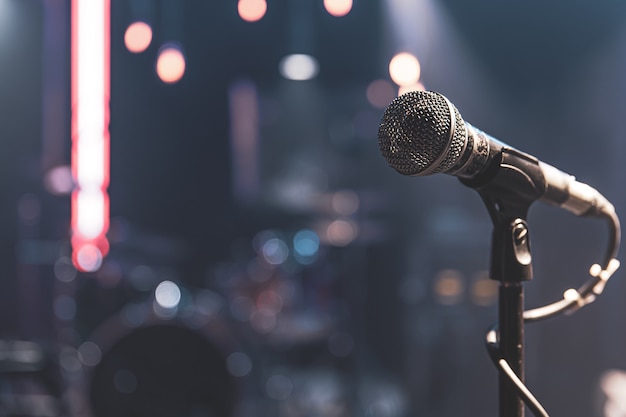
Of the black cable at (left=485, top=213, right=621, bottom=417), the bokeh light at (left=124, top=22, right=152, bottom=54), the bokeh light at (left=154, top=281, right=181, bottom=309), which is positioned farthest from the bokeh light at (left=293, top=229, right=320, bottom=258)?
the black cable at (left=485, top=213, right=621, bottom=417)

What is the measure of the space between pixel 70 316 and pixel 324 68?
7.55 feet

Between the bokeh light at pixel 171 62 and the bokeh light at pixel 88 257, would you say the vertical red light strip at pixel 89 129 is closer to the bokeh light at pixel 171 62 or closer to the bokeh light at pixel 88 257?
→ the bokeh light at pixel 88 257

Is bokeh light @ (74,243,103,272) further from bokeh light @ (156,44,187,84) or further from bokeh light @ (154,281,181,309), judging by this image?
bokeh light @ (156,44,187,84)

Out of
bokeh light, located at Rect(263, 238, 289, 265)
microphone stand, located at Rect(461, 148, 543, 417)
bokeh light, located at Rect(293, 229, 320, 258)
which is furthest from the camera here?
bokeh light, located at Rect(293, 229, 320, 258)

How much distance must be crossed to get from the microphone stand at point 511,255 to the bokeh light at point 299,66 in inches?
119

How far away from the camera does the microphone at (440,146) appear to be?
798 mm

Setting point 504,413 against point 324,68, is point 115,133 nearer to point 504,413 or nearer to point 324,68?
point 324,68

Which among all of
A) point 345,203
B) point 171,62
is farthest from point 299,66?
point 345,203

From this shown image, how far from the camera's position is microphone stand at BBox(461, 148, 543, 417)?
91 centimetres

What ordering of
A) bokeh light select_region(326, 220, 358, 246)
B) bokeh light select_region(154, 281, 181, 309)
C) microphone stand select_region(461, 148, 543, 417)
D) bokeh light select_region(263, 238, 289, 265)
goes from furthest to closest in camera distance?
bokeh light select_region(263, 238, 289, 265), bokeh light select_region(326, 220, 358, 246), bokeh light select_region(154, 281, 181, 309), microphone stand select_region(461, 148, 543, 417)

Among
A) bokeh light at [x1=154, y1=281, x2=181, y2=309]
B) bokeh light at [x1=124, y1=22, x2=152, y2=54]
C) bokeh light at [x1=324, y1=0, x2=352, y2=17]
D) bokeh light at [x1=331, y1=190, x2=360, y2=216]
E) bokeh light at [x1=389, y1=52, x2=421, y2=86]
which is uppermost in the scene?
bokeh light at [x1=324, y1=0, x2=352, y2=17]

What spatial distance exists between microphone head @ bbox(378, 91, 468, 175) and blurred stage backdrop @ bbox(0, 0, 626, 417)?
2025 millimetres

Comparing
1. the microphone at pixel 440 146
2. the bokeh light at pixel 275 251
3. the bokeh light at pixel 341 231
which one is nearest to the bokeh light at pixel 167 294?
the bokeh light at pixel 275 251

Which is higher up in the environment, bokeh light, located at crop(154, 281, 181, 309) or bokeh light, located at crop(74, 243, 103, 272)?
bokeh light, located at crop(74, 243, 103, 272)
